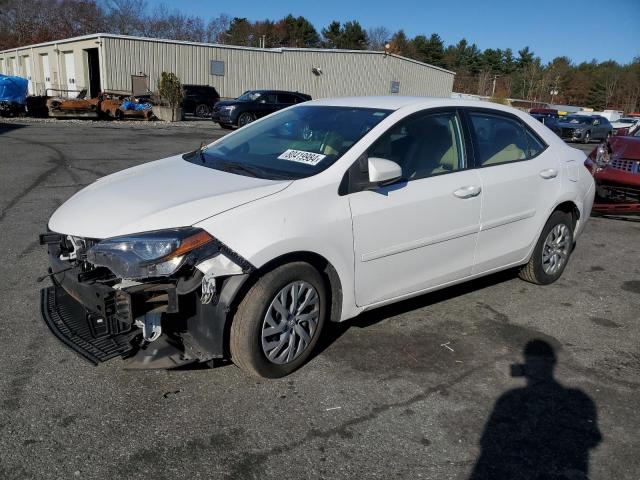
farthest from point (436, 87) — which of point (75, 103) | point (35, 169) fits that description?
point (35, 169)

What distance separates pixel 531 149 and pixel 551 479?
2951 mm

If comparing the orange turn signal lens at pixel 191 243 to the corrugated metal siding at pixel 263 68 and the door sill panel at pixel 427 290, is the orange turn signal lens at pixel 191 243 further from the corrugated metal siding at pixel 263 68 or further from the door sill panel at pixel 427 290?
the corrugated metal siding at pixel 263 68

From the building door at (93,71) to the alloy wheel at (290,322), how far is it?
1287 inches

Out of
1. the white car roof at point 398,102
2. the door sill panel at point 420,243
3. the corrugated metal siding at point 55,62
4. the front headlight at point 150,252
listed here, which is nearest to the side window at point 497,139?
the white car roof at point 398,102

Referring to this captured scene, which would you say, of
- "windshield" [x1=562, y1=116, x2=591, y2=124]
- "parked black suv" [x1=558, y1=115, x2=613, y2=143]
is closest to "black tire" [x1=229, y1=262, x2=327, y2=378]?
"parked black suv" [x1=558, y1=115, x2=613, y2=143]

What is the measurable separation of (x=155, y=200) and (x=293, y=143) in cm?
120

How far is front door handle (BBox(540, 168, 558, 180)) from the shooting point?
183 inches

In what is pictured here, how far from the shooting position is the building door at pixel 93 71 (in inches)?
1255

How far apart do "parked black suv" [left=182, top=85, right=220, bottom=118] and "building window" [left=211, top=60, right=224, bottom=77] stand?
178 inches

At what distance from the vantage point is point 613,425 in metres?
3.01

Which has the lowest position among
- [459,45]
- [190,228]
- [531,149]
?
[190,228]

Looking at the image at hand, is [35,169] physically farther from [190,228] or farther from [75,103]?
[75,103]

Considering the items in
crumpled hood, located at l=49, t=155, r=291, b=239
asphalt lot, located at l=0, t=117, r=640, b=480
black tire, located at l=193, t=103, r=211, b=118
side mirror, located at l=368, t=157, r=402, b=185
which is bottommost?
black tire, located at l=193, t=103, r=211, b=118

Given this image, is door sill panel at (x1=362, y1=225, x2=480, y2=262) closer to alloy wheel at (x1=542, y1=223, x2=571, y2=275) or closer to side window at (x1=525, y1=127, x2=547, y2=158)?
side window at (x1=525, y1=127, x2=547, y2=158)
